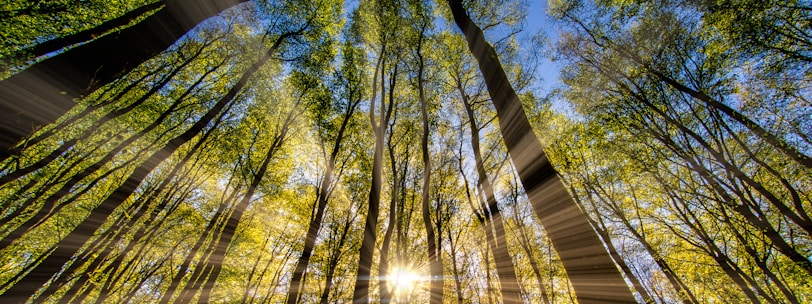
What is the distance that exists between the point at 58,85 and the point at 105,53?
56 centimetres

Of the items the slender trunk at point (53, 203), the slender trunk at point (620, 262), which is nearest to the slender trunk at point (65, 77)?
the slender trunk at point (53, 203)

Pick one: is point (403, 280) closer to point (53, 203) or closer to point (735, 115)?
point (735, 115)

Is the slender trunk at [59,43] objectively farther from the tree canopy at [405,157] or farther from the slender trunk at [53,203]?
the slender trunk at [53,203]

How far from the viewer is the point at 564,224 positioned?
4.34ft

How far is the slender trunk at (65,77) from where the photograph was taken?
2.51 meters

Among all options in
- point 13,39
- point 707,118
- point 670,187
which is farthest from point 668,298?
point 13,39

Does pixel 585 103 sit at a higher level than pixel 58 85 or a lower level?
higher

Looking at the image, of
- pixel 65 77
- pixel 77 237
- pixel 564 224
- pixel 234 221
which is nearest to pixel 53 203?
pixel 77 237

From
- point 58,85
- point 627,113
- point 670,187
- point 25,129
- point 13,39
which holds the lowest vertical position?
point 25,129

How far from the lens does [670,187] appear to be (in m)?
8.23

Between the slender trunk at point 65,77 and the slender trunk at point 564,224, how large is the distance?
4.55m

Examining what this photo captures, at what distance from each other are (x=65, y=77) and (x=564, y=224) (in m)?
5.01

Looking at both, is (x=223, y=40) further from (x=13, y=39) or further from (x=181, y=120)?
(x=13, y=39)

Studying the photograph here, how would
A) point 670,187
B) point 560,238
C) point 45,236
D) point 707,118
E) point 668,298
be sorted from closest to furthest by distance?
point 560,238
point 707,118
point 670,187
point 45,236
point 668,298
